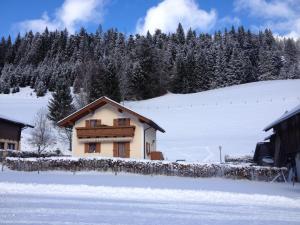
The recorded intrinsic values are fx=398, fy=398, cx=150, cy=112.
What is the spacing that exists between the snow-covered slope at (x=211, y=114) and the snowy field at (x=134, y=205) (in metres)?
27.7

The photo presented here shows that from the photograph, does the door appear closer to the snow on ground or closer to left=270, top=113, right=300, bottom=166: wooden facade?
the snow on ground

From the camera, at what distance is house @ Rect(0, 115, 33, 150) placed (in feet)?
129

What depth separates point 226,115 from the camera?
7088 cm

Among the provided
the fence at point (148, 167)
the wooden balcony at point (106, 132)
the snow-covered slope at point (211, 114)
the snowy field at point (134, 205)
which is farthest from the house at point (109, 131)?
the snowy field at point (134, 205)

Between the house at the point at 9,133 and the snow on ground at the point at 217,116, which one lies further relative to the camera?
the snow on ground at the point at 217,116

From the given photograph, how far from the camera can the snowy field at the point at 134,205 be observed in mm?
11859

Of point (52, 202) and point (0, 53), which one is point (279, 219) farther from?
point (0, 53)

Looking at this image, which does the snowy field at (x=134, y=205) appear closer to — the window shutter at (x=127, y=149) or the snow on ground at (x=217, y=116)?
the window shutter at (x=127, y=149)

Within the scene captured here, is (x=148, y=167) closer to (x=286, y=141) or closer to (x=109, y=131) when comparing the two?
(x=109, y=131)

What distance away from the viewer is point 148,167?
28594 millimetres

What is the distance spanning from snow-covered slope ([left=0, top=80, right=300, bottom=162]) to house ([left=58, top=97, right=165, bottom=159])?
36.3 ft

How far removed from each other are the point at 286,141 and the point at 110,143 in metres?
16.0

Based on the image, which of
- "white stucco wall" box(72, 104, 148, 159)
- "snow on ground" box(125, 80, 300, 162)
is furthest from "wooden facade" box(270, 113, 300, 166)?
"white stucco wall" box(72, 104, 148, 159)

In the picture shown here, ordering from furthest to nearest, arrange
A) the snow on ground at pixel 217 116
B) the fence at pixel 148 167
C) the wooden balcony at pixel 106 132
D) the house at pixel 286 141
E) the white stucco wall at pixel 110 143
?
the snow on ground at pixel 217 116, the white stucco wall at pixel 110 143, the wooden balcony at pixel 106 132, the house at pixel 286 141, the fence at pixel 148 167
